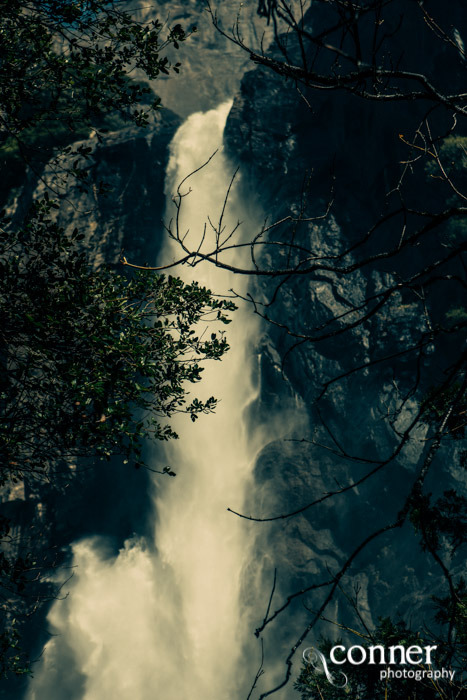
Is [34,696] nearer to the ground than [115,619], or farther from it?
nearer to the ground

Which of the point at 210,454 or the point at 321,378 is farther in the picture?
the point at 210,454

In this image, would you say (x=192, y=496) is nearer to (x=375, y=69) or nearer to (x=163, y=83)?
(x=375, y=69)

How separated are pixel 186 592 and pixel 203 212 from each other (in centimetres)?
→ 1542

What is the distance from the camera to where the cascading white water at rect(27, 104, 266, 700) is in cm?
1473

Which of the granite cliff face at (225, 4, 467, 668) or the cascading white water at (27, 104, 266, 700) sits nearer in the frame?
the cascading white water at (27, 104, 266, 700)

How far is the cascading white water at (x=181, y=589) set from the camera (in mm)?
14734

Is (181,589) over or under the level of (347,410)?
under

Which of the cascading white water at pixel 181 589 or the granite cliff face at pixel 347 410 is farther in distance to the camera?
the granite cliff face at pixel 347 410

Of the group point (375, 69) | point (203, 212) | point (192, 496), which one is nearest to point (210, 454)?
point (192, 496)

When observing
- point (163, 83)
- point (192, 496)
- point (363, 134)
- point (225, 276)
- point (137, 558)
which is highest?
point (163, 83)

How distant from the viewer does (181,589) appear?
54.4ft

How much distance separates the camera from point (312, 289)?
17.1 metres

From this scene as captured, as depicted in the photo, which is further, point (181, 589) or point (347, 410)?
point (347, 410)

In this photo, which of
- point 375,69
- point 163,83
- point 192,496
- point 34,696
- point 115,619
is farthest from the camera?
point 163,83
